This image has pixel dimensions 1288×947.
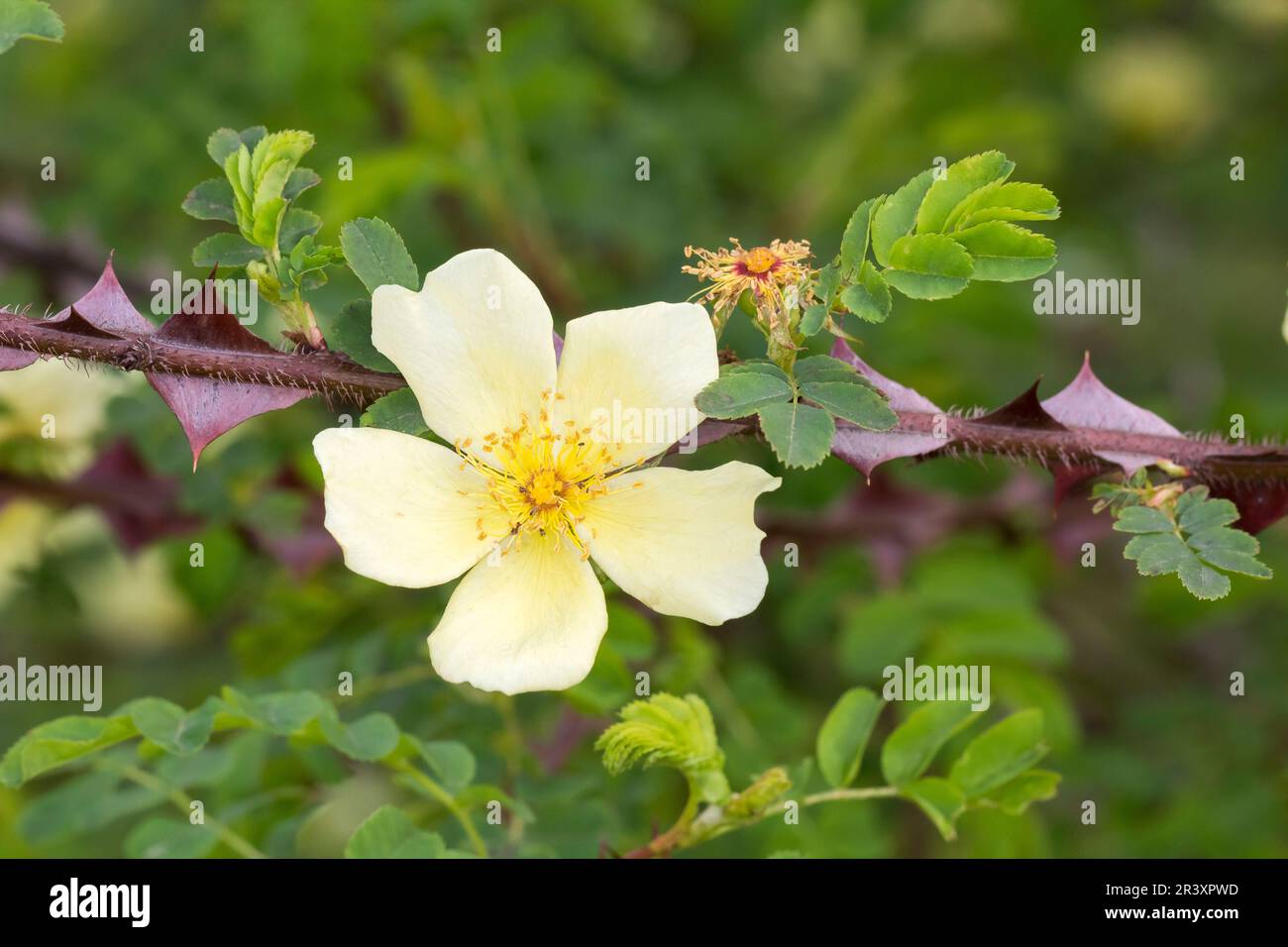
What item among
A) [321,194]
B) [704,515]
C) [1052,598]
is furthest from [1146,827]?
[321,194]

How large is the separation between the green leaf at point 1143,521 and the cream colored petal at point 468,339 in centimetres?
54

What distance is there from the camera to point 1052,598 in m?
3.17

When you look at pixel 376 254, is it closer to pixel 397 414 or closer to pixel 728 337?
pixel 397 414

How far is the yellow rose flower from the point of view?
1132 millimetres

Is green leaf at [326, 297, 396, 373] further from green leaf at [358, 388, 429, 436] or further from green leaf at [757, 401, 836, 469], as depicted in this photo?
green leaf at [757, 401, 836, 469]

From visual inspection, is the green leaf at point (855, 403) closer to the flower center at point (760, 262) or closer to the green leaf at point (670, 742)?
the flower center at point (760, 262)

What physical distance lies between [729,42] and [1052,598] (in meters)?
1.55

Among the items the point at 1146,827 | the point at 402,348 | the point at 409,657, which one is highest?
the point at 402,348

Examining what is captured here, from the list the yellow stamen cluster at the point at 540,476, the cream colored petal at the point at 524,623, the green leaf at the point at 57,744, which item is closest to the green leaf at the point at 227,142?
the yellow stamen cluster at the point at 540,476

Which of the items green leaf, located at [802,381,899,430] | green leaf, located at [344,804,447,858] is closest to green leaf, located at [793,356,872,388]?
green leaf, located at [802,381,899,430]

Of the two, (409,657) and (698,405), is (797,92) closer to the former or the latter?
(409,657)

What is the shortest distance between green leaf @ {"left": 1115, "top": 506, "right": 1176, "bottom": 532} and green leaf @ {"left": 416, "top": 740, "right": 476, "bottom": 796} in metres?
0.71

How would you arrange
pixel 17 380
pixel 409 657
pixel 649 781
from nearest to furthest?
pixel 409 657 → pixel 649 781 → pixel 17 380

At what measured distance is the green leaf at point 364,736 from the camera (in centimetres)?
130
